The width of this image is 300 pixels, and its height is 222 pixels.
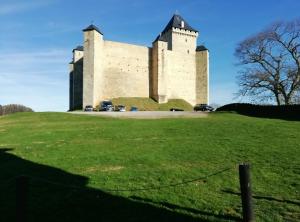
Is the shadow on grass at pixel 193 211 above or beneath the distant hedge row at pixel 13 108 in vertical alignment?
beneath

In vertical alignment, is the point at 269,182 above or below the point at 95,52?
Result: below

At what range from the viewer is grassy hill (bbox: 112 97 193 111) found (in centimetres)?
6484

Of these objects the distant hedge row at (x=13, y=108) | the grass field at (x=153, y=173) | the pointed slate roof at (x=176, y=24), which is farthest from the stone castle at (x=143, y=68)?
the grass field at (x=153, y=173)

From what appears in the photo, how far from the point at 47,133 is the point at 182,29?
5874 centimetres

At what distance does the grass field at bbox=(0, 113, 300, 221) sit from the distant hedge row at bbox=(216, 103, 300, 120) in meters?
11.7

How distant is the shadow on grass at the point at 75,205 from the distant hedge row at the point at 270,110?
2182 centimetres

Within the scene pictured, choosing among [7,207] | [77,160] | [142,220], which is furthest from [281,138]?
[7,207]

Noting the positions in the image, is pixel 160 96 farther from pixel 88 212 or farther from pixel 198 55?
pixel 88 212

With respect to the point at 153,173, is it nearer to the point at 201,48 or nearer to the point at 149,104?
the point at 149,104

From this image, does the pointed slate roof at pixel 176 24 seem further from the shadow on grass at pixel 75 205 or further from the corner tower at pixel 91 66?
the shadow on grass at pixel 75 205

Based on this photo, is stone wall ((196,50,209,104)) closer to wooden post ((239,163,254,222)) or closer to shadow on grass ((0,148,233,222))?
shadow on grass ((0,148,233,222))

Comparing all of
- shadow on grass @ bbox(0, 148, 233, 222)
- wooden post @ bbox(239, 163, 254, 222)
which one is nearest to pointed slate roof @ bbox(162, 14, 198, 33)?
shadow on grass @ bbox(0, 148, 233, 222)

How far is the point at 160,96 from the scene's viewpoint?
7012 cm

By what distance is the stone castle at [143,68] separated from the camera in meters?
62.2
